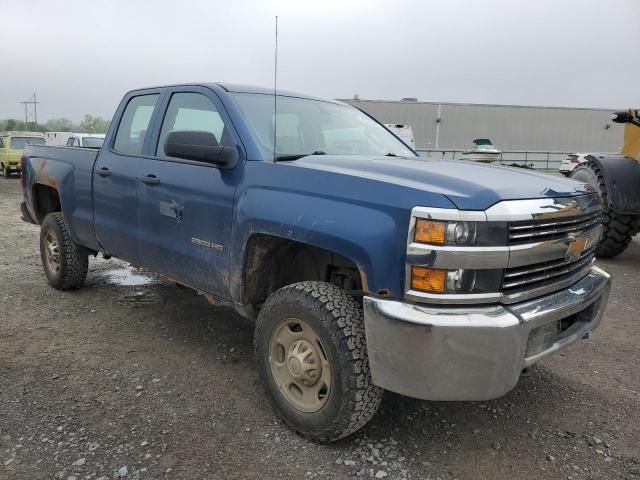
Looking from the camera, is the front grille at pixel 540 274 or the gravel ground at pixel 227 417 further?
the gravel ground at pixel 227 417

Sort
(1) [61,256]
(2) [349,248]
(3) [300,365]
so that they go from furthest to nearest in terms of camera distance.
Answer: (1) [61,256] → (3) [300,365] → (2) [349,248]

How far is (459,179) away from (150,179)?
222 cm

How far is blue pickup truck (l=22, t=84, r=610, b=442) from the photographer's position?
2328 millimetres

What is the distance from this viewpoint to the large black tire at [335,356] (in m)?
2.55

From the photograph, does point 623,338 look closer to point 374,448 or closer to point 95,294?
point 374,448

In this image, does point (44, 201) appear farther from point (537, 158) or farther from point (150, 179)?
point (537, 158)

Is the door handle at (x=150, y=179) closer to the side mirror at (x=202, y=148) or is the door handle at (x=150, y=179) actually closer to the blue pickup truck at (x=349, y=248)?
the blue pickup truck at (x=349, y=248)

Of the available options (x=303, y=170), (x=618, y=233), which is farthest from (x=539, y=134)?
(x=303, y=170)

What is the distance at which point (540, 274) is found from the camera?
2619 mm

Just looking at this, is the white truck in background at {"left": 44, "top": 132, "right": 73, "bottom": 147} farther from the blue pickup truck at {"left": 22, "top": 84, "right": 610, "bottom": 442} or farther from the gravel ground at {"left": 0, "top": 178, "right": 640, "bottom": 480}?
the blue pickup truck at {"left": 22, "top": 84, "right": 610, "bottom": 442}

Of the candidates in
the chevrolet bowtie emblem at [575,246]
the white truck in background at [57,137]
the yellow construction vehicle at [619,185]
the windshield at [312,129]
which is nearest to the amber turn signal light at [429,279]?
the chevrolet bowtie emblem at [575,246]

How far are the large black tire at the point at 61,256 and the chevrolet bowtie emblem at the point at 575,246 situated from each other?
427 centimetres

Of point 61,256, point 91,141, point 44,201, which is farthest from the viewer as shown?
point 91,141

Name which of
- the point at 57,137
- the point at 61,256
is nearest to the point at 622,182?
the point at 61,256
